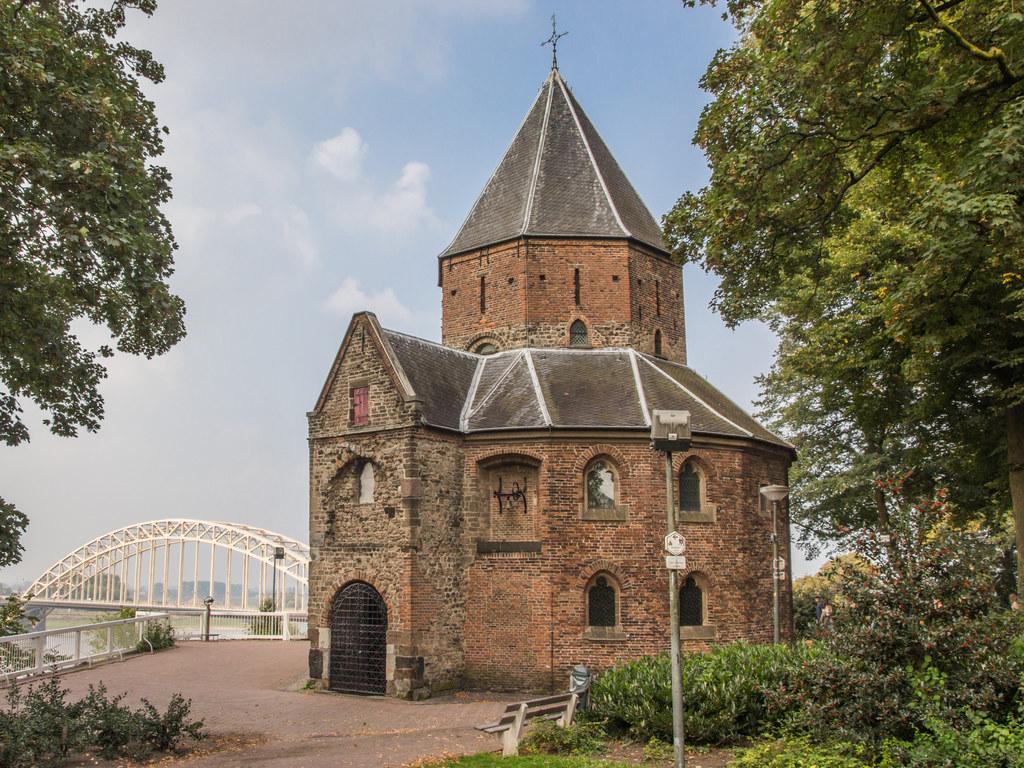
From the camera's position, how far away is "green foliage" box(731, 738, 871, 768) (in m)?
9.89

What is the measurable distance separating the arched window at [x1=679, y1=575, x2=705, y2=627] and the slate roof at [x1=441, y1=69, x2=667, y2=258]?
9597 mm

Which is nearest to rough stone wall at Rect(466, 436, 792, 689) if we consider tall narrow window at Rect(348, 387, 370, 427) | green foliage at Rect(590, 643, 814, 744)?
tall narrow window at Rect(348, 387, 370, 427)

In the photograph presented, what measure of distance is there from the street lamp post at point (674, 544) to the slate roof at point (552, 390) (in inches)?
367

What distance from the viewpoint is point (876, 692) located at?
9938mm

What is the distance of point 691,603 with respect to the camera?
20.9 m

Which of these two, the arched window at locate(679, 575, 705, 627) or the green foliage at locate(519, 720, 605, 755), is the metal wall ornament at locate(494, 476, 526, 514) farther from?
the green foliage at locate(519, 720, 605, 755)

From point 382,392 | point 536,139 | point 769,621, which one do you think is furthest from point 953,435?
point 536,139

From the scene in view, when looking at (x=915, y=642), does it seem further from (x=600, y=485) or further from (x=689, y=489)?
(x=689, y=489)

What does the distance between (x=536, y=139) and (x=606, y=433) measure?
1103cm

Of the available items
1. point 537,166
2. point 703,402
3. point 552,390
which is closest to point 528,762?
point 552,390

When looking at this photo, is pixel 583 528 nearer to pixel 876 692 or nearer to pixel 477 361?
pixel 477 361

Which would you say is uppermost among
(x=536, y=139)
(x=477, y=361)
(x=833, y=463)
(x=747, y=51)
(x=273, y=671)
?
(x=536, y=139)

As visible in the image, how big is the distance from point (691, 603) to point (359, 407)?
926 cm

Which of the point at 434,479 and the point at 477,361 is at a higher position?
the point at 477,361
